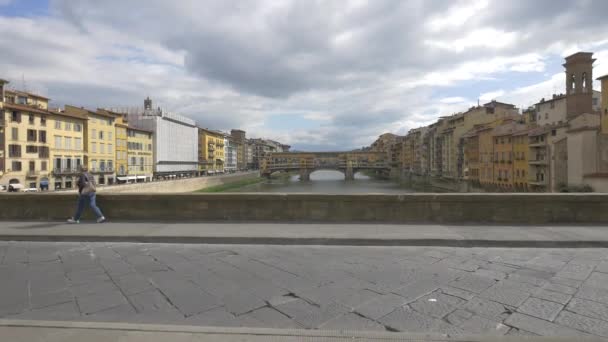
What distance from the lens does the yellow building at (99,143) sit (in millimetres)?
58469

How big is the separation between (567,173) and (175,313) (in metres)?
41.7

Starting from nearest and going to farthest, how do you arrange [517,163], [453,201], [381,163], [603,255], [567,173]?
[603,255], [453,201], [567,173], [517,163], [381,163]

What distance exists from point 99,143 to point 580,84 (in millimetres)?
70374

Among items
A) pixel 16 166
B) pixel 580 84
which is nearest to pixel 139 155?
pixel 16 166

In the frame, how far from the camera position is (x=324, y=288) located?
3885mm

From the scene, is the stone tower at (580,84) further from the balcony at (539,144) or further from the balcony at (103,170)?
the balcony at (103,170)

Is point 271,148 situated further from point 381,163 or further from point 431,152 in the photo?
point 431,152

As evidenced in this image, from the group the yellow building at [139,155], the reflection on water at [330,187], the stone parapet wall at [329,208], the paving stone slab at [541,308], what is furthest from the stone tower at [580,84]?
the yellow building at [139,155]

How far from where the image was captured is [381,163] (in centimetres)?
12962

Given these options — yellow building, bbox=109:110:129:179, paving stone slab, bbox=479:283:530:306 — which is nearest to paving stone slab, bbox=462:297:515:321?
paving stone slab, bbox=479:283:530:306

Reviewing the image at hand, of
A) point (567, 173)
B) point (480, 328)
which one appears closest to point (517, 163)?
point (567, 173)

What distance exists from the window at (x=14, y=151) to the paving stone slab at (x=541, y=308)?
56079 mm

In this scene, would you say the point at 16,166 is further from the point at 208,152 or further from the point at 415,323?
the point at 208,152

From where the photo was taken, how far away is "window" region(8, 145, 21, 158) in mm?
44169
